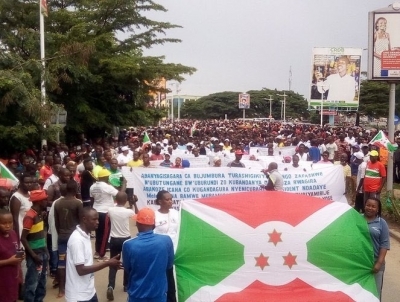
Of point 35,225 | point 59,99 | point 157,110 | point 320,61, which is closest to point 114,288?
point 35,225

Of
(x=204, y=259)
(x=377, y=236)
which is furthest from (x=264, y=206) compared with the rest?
(x=377, y=236)

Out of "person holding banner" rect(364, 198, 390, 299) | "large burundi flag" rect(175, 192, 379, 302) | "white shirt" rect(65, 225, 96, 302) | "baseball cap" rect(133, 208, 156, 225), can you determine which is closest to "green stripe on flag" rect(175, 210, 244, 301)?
"large burundi flag" rect(175, 192, 379, 302)

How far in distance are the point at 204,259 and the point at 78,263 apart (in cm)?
116

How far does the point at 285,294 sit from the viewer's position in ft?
18.2

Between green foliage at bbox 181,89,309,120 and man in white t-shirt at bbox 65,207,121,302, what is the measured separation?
9327 cm

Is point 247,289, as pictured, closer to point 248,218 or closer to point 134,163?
point 248,218

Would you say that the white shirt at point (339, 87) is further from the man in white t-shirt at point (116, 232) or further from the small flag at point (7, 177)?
the man in white t-shirt at point (116, 232)

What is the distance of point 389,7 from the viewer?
14.7 meters

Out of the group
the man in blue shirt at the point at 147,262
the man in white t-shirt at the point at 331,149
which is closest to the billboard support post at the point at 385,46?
the man in white t-shirt at the point at 331,149

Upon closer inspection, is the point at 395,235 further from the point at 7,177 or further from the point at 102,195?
the point at 7,177

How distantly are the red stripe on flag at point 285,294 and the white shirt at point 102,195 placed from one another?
11.5ft

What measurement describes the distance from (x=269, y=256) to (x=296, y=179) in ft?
12.0

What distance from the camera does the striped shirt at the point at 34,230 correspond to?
652 cm

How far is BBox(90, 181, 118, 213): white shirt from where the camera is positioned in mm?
8586
